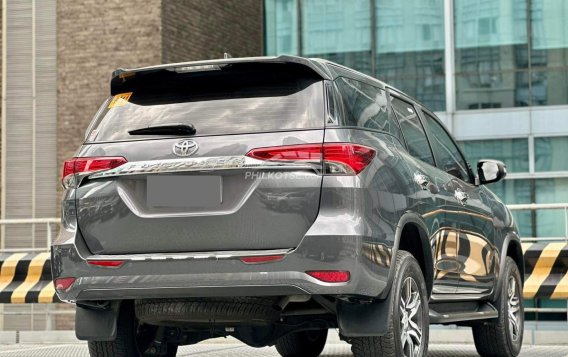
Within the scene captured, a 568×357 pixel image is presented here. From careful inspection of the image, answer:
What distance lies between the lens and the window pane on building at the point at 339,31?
24.0m

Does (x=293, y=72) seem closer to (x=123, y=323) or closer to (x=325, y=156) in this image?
(x=325, y=156)

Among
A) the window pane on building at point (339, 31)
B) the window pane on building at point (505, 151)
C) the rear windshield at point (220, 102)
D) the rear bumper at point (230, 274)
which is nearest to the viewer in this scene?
the rear bumper at point (230, 274)

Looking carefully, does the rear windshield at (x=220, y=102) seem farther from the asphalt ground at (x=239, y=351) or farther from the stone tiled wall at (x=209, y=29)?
the stone tiled wall at (x=209, y=29)

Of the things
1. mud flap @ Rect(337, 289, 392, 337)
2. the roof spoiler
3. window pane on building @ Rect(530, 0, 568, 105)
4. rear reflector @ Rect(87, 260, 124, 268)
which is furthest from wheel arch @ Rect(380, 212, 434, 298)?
window pane on building @ Rect(530, 0, 568, 105)

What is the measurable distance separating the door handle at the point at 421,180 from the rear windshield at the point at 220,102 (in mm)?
1008

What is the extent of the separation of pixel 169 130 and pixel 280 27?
720 inches

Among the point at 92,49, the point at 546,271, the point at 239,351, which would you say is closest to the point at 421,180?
the point at 239,351

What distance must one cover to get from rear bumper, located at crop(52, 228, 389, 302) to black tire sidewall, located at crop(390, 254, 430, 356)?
0.58 feet

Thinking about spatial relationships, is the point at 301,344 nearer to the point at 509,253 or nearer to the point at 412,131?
the point at 509,253

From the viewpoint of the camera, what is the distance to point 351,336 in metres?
6.32

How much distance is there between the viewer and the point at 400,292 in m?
6.48


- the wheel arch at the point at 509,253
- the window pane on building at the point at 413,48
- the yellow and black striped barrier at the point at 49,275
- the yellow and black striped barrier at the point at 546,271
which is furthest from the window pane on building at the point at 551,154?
the wheel arch at the point at 509,253

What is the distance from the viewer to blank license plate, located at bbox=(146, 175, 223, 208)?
6.17 meters

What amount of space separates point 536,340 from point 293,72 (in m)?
5.19
